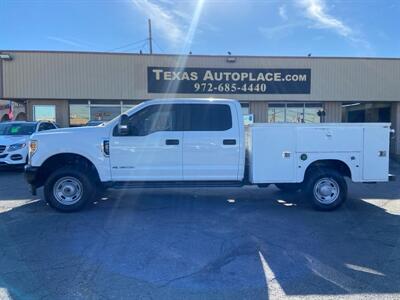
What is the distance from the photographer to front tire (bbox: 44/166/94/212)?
6922mm

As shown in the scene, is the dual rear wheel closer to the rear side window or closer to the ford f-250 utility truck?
the ford f-250 utility truck

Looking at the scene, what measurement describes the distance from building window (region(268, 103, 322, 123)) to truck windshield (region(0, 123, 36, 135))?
11.5 m

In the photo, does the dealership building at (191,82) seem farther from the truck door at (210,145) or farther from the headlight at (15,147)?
the truck door at (210,145)

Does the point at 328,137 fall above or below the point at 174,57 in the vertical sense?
below

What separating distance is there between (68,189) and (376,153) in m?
5.98

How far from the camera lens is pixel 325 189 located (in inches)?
283

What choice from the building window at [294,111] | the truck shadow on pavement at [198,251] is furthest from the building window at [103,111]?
the truck shadow on pavement at [198,251]

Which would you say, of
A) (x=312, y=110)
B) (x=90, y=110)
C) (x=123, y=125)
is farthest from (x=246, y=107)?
(x=123, y=125)

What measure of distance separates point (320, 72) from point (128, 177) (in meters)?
14.4

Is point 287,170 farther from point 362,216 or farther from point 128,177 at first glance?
point 128,177

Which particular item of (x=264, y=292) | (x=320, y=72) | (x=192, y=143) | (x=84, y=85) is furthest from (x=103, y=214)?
(x=320, y=72)

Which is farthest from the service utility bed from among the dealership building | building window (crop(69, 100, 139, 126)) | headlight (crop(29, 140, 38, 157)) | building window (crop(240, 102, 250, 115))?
building window (crop(69, 100, 139, 126))

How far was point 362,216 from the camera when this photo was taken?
6.86 metres

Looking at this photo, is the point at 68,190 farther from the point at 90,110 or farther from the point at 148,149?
the point at 90,110
